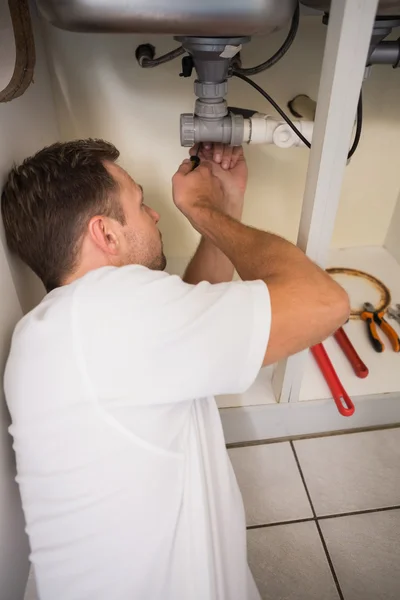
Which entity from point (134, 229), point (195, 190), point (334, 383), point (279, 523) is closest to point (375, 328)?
point (334, 383)

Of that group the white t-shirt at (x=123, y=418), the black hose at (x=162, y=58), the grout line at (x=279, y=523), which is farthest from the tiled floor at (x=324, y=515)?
the black hose at (x=162, y=58)

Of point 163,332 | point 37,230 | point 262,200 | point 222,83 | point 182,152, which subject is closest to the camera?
point 163,332

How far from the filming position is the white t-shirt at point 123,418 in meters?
A: 0.53

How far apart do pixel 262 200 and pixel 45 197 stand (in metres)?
0.81

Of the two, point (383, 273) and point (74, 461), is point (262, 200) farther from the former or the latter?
point (74, 461)

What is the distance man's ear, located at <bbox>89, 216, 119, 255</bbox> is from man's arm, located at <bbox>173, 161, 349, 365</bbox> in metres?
0.16

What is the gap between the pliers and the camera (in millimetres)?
1148

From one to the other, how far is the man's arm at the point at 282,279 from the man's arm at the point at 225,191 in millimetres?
121

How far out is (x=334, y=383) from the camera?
104 centimetres

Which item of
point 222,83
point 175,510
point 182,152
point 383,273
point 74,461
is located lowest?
point 383,273

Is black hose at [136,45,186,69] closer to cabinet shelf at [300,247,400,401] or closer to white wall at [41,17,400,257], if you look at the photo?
white wall at [41,17,400,257]

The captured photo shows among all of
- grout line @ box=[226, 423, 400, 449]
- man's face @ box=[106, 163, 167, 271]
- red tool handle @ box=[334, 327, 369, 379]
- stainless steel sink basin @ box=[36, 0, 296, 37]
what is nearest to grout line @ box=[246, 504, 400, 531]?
grout line @ box=[226, 423, 400, 449]

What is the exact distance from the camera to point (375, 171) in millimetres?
1343

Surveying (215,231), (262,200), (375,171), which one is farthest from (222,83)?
(375,171)
